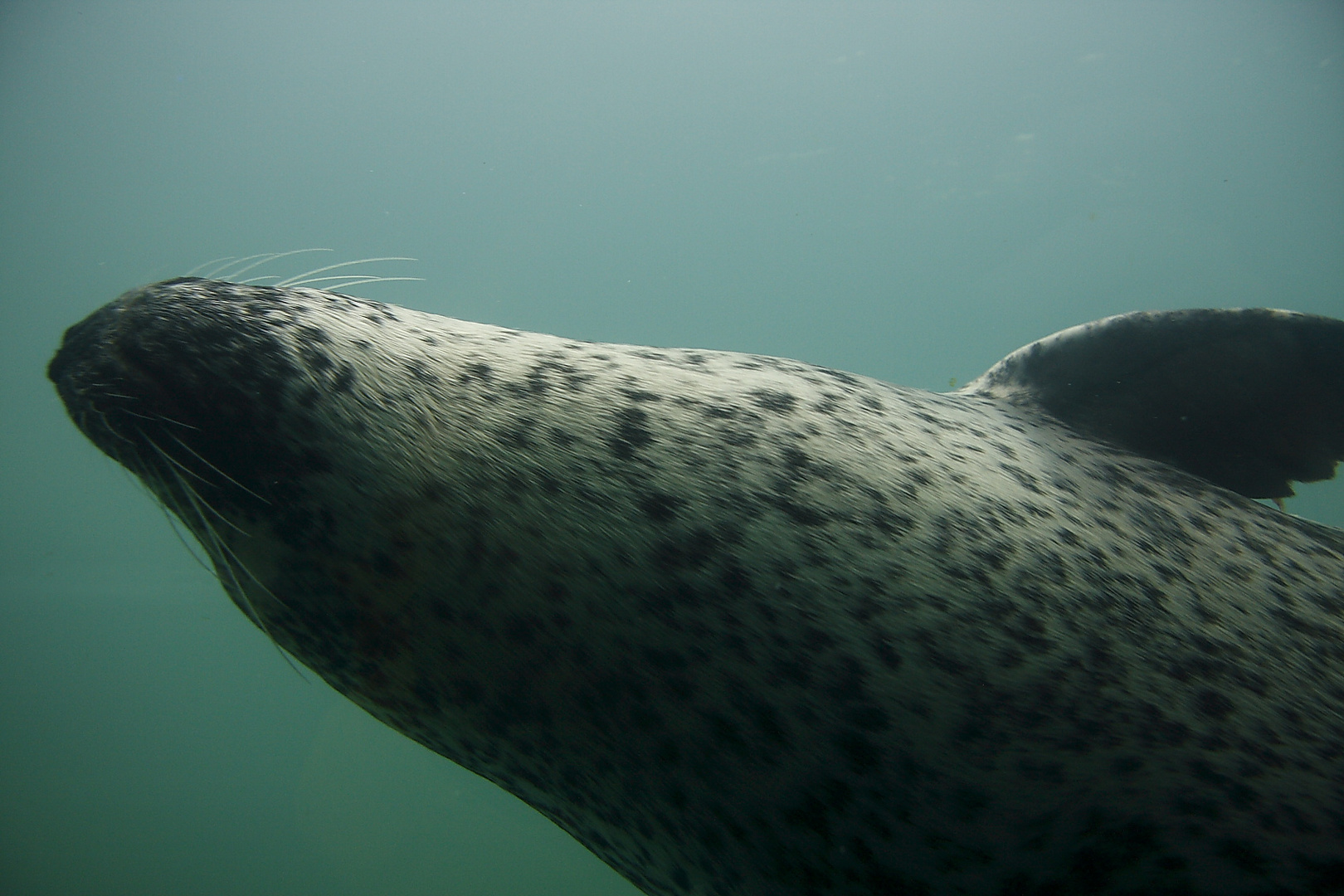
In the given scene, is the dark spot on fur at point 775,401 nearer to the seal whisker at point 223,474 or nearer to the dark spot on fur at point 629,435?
the dark spot on fur at point 629,435

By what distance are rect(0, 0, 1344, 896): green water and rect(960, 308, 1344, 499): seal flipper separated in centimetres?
783

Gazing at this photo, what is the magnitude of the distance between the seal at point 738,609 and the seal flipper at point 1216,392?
46 centimetres

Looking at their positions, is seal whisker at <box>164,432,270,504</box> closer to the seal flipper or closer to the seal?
the seal

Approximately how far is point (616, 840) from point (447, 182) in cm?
1652

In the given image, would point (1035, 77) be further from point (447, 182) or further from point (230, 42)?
point (230, 42)

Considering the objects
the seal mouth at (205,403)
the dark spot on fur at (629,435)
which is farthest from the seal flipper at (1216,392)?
the seal mouth at (205,403)

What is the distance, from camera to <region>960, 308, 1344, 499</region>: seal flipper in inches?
67.6

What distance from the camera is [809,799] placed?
97 centimetres

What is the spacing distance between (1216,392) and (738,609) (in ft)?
5.24

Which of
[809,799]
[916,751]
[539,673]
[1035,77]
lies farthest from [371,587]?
[1035,77]

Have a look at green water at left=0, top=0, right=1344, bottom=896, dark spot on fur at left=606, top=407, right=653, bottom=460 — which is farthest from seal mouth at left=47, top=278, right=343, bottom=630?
green water at left=0, top=0, right=1344, bottom=896

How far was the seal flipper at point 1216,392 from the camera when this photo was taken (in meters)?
1.72

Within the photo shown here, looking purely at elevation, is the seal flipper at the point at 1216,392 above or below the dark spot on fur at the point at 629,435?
above

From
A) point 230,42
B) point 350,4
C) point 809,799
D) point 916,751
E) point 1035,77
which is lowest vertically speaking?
point 809,799
